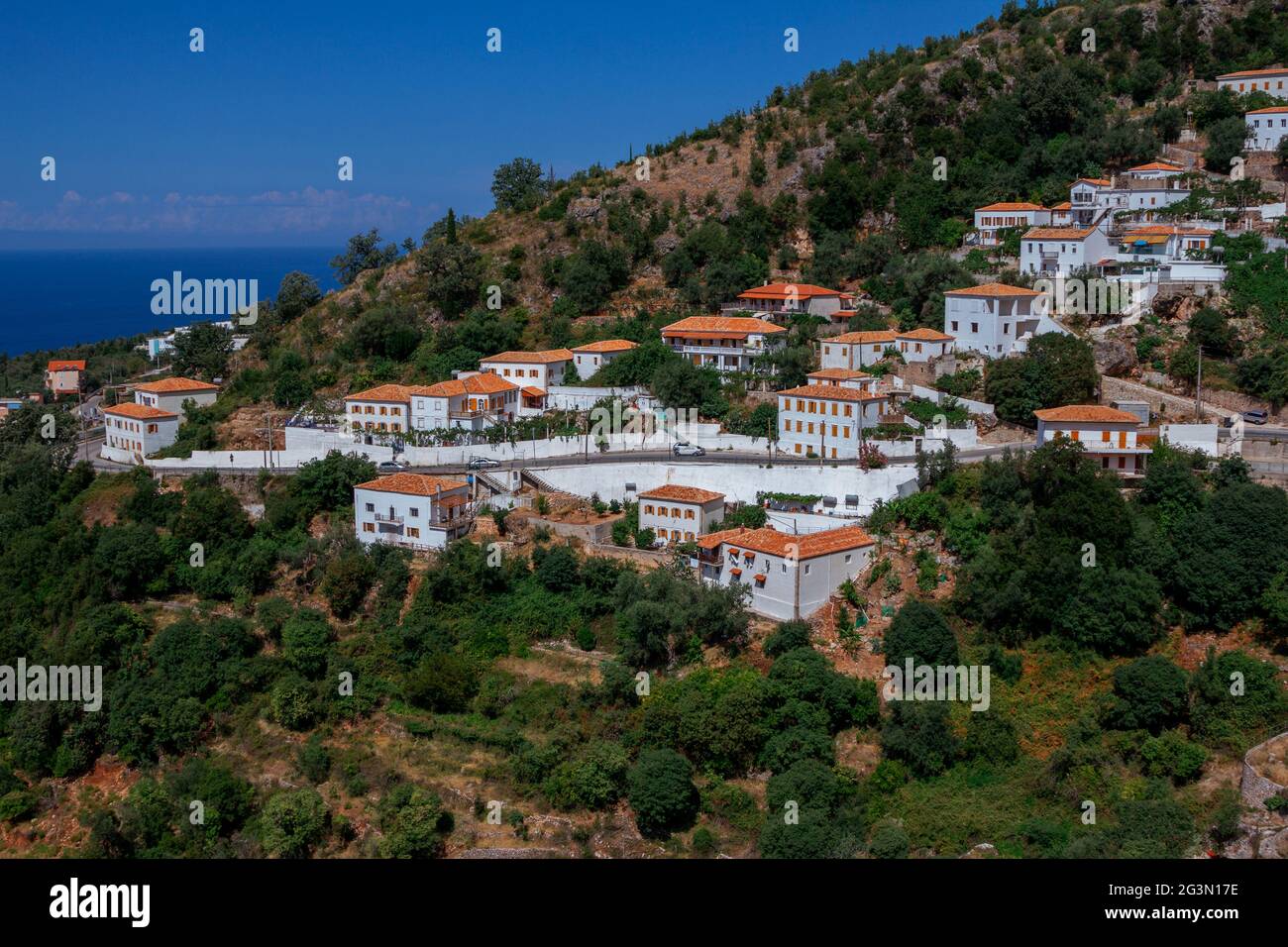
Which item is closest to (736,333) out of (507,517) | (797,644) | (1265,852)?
(507,517)

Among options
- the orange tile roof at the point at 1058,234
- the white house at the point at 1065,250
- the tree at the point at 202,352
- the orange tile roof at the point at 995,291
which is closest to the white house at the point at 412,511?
the orange tile roof at the point at 995,291

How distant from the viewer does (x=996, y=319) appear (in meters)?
40.5

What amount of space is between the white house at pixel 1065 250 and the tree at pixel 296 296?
112 feet

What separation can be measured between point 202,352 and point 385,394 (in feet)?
55.6

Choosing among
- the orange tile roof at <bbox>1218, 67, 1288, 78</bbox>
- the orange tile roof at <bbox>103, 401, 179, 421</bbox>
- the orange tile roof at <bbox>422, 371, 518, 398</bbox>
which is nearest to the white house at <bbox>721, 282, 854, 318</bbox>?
the orange tile roof at <bbox>422, 371, 518, 398</bbox>

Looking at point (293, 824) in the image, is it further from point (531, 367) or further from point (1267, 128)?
point (1267, 128)

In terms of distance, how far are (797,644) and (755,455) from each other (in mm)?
9131

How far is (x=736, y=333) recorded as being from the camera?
44.4 m

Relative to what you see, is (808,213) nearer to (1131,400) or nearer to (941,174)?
(941,174)

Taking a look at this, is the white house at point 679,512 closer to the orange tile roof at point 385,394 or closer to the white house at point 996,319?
the orange tile roof at point 385,394

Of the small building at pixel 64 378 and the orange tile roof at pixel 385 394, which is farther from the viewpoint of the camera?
the small building at pixel 64 378

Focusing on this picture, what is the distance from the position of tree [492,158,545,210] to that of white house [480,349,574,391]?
22082 millimetres

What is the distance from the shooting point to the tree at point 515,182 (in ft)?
216

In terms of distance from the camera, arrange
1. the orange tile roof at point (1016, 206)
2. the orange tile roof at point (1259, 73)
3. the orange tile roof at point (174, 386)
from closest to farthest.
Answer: the orange tile roof at point (174, 386)
the orange tile roof at point (1016, 206)
the orange tile roof at point (1259, 73)
